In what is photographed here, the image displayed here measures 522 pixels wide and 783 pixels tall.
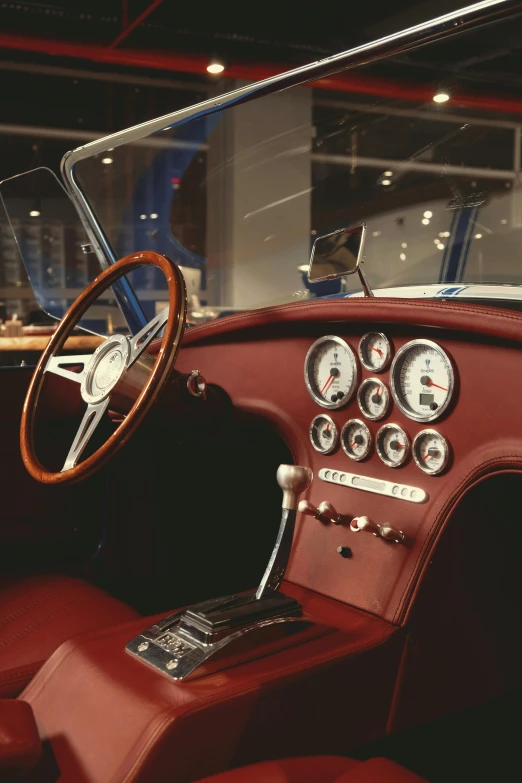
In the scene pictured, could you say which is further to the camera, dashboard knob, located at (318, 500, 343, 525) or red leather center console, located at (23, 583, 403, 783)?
dashboard knob, located at (318, 500, 343, 525)

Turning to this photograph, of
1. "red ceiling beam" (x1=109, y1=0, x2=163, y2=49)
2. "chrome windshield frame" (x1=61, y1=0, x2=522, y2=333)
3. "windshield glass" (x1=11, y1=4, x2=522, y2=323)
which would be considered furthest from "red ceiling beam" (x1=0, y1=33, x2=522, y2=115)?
"chrome windshield frame" (x1=61, y1=0, x2=522, y2=333)

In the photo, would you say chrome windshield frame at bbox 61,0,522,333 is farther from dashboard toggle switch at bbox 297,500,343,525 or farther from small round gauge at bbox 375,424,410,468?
dashboard toggle switch at bbox 297,500,343,525

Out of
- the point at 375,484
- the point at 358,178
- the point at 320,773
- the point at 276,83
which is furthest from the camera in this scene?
the point at 358,178

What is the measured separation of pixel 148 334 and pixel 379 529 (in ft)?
1.77

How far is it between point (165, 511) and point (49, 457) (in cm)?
33

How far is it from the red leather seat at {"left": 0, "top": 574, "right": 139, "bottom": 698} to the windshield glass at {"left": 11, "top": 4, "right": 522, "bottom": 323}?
813 millimetres

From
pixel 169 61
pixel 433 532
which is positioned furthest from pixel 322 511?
pixel 169 61

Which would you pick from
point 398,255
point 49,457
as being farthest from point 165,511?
point 398,255

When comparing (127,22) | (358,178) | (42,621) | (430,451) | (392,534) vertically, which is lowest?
(42,621)

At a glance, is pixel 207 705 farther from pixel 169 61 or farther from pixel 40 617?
pixel 169 61

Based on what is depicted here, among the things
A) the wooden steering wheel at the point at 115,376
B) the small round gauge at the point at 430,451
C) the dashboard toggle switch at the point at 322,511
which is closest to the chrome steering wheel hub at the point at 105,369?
the wooden steering wheel at the point at 115,376

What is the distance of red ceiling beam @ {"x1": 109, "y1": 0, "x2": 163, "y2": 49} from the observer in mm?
5091

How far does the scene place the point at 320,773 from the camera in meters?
0.80

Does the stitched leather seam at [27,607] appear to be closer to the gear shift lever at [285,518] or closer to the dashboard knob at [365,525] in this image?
the gear shift lever at [285,518]
